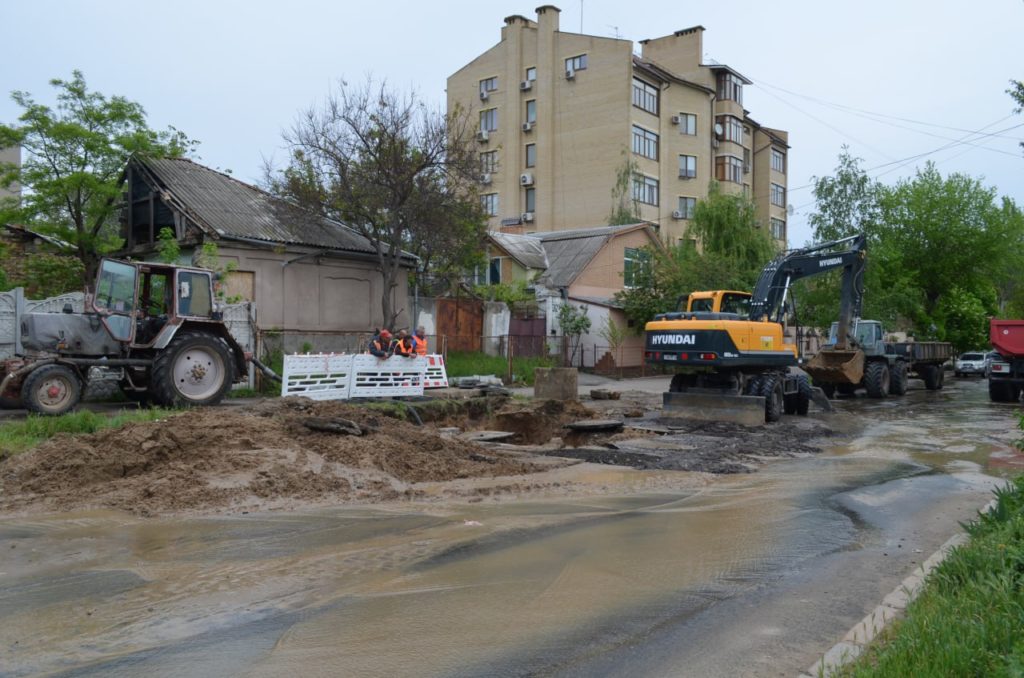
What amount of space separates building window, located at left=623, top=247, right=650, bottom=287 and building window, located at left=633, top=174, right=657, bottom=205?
9.23 meters

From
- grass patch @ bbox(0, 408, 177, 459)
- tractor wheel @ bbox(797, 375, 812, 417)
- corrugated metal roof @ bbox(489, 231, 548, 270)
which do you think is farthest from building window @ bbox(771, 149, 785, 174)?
grass patch @ bbox(0, 408, 177, 459)

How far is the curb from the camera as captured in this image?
405cm

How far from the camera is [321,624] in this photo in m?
4.81

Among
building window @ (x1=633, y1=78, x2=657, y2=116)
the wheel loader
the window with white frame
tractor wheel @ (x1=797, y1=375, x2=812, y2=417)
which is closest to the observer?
the wheel loader

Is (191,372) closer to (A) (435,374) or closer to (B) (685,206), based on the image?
(A) (435,374)

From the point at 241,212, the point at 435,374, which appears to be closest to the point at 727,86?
the point at 241,212

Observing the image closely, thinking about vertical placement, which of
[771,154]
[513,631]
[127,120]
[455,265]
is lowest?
[513,631]

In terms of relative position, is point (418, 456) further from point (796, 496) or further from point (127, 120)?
point (127, 120)

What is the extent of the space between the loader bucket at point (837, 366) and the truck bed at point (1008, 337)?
3.72 m

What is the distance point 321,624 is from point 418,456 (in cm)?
525

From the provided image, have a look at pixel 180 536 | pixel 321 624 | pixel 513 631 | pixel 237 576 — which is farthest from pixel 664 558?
pixel 180 536

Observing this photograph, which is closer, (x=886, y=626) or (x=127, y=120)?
(x=886, y=626)

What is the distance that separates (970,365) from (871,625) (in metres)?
41.9

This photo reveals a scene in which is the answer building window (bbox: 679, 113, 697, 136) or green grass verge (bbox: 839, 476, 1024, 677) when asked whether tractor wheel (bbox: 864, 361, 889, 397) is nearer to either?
green grass verge (bbox: 839, 476, 1024, 677)
